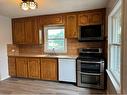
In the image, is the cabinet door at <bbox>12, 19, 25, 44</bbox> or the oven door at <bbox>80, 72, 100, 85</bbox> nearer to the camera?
the oven door at <bbox>80, 72, 100, 85</bbox>

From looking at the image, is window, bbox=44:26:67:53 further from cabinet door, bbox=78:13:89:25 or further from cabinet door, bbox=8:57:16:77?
cabinet door, bbox=8:57:16:77

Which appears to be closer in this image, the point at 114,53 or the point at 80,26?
the point at 114,53

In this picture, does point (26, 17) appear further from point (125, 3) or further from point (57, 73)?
point (125, 3)

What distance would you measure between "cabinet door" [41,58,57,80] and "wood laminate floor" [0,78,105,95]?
0.62 feet

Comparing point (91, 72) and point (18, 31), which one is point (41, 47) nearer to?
point (18, 31)

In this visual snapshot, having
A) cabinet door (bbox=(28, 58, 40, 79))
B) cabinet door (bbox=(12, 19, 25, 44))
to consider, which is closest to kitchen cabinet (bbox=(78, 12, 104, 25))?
cabinet door (bbox=(28, 58, 40, 79))

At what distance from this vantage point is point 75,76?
12.0 ft

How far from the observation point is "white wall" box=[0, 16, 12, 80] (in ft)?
13.5

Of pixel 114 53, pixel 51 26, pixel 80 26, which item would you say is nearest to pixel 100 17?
pixel 80 26

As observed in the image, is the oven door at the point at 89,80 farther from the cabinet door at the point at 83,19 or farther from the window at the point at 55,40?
the cabinet door at the point at 83,19

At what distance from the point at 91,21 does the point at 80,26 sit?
1.20 feet

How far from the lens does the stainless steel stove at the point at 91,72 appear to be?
333 centimetres

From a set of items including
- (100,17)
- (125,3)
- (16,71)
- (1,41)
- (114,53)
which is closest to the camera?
(125,3)

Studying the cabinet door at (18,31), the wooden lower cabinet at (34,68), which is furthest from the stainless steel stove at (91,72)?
the cabinet door at (18,31)
